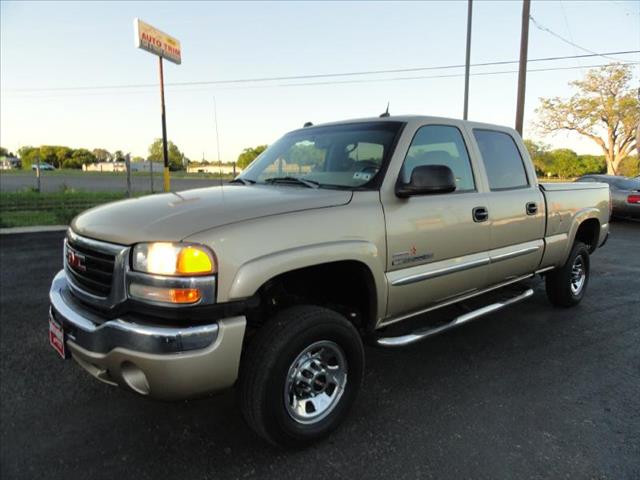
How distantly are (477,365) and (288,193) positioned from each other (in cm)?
201

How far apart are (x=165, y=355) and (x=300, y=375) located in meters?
0.77

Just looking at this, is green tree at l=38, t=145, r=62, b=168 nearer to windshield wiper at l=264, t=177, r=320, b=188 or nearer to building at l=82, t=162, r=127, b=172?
building at l=82, t=162, r=127, b=172

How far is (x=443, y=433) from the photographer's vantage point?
2.60 metres

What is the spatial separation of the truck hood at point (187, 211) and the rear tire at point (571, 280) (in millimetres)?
3171

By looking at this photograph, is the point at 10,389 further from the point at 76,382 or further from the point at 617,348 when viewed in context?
the point at 617,348

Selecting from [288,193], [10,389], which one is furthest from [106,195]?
[288,193]

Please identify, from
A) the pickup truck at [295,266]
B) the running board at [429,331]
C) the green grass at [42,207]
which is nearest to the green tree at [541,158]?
the green grass at [42,207]

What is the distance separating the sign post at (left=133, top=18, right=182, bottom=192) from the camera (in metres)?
15.6

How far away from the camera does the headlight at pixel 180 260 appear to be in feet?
6.79

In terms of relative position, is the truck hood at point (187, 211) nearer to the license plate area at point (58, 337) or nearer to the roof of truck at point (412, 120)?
the license plate area at point (58, 337)

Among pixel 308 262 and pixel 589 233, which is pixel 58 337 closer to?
pixel 308 262

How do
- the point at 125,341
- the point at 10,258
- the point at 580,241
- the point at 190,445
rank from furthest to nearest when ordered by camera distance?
the point at 10,258
the point at 580,241
the point at 190,445
the point at 125,341

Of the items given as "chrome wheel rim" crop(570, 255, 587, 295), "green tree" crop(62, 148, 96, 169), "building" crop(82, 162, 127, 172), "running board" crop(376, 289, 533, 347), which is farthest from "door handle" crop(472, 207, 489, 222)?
"green tree" crop(62, 148, 96, 169)

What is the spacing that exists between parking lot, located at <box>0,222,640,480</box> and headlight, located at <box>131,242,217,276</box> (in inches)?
40.2
